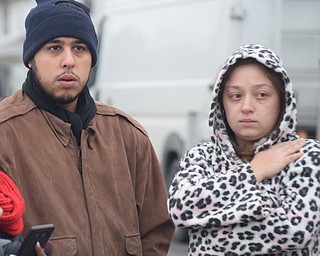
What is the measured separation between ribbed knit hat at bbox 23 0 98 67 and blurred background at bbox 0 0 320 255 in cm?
617

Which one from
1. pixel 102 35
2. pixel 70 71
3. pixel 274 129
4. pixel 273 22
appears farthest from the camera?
pixel 102 35

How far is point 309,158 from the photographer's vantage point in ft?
10.7

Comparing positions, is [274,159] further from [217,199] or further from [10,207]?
[10,207]

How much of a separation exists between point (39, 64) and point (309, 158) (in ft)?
3.41

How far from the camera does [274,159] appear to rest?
10.7ft

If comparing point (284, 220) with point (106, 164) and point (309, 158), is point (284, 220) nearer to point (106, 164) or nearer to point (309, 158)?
point (309, 158)

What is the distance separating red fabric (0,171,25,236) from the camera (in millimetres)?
3199

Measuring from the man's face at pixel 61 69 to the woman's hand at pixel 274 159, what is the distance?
Result: 28.9 inches

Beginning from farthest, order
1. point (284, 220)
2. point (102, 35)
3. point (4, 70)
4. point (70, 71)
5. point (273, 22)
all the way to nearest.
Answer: point (4, 70) → point (102, 35) → point (273, 22) → point (70, 71) → point (284, 220)

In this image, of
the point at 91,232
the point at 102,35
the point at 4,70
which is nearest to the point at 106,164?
the point at 91,232

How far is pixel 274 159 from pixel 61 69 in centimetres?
86

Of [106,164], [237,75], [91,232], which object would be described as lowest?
[91,232]

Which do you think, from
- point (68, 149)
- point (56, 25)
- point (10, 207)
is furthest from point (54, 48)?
point (10, 207)

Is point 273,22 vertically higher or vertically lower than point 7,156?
higher
